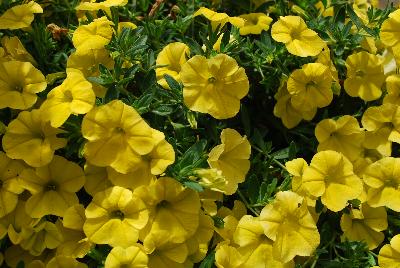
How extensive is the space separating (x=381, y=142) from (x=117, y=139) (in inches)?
29.2

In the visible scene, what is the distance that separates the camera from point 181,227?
143cm

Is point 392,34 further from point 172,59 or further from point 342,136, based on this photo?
point 172,59

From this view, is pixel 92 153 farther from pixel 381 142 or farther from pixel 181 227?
pixel 381 142

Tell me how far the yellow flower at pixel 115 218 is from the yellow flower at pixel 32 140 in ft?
0.51

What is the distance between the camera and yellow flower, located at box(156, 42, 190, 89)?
162 cm

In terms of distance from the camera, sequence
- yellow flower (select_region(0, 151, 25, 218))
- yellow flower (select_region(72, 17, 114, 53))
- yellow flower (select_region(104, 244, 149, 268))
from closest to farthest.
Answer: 1. yellow flower (select_region(104, 244, 149, 268))
2. yellow flower (select_region(0, 151, 25, 218))
3. yellow flower (select_region(72, 17, 114, 53))

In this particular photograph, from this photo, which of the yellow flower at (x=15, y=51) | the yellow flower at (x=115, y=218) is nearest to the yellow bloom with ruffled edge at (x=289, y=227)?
the yellow flower at (x=115, y=218)

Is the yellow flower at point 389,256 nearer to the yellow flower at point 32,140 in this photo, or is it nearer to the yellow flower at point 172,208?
the yellow flower at point 172,208

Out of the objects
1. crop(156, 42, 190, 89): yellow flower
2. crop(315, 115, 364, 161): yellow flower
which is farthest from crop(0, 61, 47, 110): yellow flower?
crop(315, 115, 364, 161): yellow flower

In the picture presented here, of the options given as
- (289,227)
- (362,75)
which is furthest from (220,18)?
(289,227)

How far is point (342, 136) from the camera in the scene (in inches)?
68.1

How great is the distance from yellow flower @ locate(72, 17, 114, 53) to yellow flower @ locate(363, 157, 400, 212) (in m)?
0.74

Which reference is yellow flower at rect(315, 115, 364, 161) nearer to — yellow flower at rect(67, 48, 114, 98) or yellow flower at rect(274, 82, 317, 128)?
yellow flower at rect(274, 82, 317, 128)

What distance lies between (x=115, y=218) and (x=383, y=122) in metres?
0.78
